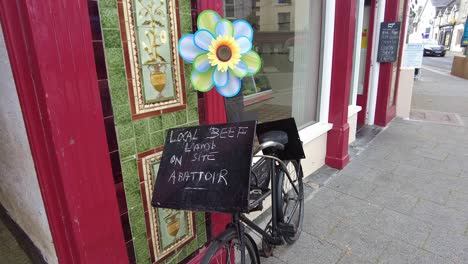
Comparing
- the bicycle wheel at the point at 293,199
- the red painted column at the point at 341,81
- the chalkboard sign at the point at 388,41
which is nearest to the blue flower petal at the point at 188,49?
the bicycle wheel at the point at 293,199

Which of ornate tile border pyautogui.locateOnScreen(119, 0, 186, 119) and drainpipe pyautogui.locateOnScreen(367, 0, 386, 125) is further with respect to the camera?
drainpipe pyautogui.locateOnScreen(367, 0, 386, 125)

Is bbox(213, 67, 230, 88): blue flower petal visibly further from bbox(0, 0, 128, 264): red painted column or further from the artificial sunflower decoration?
bbox(0, 0, 128, 264): red painted column

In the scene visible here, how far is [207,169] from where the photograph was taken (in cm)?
141

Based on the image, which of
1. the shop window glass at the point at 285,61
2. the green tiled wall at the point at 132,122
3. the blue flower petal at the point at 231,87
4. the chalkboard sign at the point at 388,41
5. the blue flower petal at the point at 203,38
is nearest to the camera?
the green tiled wall at the point at 132,122

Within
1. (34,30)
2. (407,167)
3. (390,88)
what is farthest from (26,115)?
(390,88)

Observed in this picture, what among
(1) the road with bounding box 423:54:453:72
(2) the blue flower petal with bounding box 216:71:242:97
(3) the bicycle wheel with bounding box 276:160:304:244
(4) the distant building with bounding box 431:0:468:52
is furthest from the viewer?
(4) the distant building with bounding box 431:0:468:52

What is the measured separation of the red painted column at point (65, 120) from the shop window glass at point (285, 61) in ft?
5.63

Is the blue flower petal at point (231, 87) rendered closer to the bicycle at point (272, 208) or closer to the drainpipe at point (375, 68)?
the bicycle at point (272, 208)

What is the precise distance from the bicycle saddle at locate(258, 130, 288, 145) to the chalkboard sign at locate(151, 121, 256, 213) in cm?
65

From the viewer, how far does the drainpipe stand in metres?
5.52

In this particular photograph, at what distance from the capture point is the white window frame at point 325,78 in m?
3.70

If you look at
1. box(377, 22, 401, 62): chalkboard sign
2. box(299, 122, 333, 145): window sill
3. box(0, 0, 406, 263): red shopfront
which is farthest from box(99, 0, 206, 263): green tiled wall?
box(377, 22, 401, 62): chalkboard sign

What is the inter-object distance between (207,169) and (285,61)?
2596 millimetres

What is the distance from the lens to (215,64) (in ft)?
5.23
